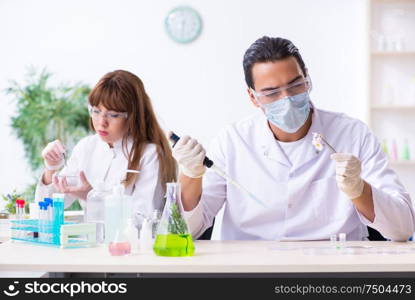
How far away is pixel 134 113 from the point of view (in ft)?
8.79

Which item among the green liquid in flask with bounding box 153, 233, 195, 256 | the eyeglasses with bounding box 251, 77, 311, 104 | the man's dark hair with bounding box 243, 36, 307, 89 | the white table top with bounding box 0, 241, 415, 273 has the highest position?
the man's dark hair with bounding box 243, 36, 307, 89

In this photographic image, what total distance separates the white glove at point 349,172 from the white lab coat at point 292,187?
198 mm

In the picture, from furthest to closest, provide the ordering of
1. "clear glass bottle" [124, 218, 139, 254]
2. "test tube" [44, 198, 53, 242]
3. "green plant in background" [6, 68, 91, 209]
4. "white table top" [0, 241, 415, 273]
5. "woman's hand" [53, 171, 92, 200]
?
"green plant in background" [6, 68, 91, 209] < "woman's hand" [53, 171, 92, 200] < "test tube" [44, 198, 53, 242] < "clear glass bottle" [124, 218, 139, 254] < "white table top" [0, 241, 415, 273]

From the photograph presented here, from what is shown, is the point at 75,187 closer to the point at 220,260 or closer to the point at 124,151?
the point at 124,151

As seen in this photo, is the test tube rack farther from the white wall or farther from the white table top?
the white wall

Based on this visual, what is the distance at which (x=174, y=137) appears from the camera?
2.06m

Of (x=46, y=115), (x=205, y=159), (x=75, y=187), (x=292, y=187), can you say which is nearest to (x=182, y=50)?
(x=46, y=115)

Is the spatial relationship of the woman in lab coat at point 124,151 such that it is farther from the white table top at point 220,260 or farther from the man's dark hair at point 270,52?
the white table top at point 220,260

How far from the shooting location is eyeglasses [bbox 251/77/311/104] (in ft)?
7.43

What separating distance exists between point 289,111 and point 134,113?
0.72 m

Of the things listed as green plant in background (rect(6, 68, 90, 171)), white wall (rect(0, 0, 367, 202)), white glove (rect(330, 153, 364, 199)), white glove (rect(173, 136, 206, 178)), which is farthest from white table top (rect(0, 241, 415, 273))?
white wall (rect(0, 0, 367, 202))

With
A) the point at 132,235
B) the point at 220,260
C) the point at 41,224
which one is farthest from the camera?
the point at 41,224

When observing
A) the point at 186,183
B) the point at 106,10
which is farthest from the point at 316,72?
the point at 186,183

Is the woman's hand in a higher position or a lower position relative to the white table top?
higher
